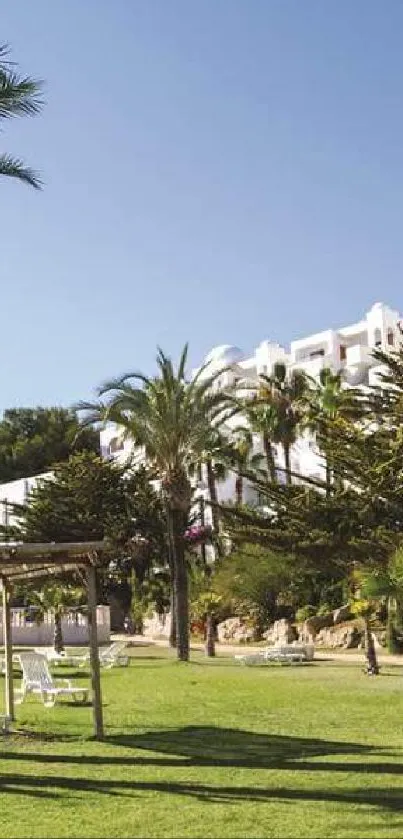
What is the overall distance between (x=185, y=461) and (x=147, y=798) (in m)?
21.2

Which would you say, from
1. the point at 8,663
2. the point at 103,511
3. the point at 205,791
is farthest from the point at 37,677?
the point at 103,511

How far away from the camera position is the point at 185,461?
29906 mm

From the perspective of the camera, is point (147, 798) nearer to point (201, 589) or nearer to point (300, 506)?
point (300, 506)

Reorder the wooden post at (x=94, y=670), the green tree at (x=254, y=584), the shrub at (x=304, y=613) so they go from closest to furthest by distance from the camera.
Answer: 1. the wooden post at (x=94, y=670)
2. the shrub at (x=304, y=613)
3. the green tree at (x=254, y=584)

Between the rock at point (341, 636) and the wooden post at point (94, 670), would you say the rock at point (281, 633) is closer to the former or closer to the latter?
the rock at point (341, 636)

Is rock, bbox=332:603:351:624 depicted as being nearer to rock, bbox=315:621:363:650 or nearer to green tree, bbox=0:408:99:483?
rock, bbox=315:621:363:650

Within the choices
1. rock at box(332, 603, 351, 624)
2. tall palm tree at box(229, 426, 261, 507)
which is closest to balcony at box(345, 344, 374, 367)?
tall palm tree at box(229, 426, 261, 507)

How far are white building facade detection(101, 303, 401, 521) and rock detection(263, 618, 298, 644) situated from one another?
18.5 meters

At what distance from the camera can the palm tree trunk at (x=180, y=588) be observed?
29.1m

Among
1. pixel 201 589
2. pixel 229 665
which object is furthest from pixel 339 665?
pixel 201 589

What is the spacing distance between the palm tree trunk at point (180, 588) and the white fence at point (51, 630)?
12.6m

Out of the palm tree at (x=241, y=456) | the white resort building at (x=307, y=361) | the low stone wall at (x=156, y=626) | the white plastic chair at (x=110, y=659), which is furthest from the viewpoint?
the white resort building at (x=307, y=361)

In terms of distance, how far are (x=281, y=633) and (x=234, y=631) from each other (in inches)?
145

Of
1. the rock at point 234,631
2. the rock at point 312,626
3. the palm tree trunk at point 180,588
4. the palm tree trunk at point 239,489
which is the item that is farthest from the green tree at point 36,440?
the palm tree trunk at point 180,588
